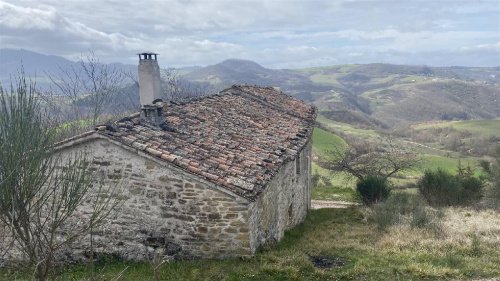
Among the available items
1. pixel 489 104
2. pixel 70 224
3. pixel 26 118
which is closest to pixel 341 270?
pixel 70 224

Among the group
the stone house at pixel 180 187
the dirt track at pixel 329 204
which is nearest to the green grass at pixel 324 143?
the dirt track at pixel 329 204

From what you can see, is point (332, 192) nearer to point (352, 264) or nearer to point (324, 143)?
point (352, 264)

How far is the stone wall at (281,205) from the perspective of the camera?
452 inches

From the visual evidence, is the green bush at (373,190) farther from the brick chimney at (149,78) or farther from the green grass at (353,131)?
the green grass at (353,131)

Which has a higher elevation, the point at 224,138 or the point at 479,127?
the point at 224,138

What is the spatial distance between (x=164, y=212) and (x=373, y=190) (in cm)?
1519

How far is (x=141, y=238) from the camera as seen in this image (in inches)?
443

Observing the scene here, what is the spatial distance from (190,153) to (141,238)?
2.57 metres

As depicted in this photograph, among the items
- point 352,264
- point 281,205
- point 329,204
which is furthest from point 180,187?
point 329,204

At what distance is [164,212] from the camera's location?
1104cm

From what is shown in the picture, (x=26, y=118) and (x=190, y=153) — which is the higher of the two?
(x=26, y=118)

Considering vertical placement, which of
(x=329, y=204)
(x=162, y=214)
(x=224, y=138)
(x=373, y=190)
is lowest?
(x=329, y=204)

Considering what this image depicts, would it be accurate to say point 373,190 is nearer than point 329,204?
Yes

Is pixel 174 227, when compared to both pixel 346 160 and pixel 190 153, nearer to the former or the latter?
pixel 190 153
